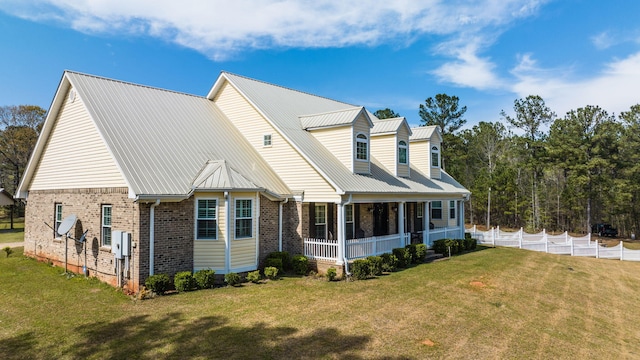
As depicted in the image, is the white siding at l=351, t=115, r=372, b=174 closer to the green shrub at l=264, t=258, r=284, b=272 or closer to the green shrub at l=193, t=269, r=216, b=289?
the green shrub at l=264, t=258, r=284, b=272

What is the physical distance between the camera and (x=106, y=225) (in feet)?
44.0

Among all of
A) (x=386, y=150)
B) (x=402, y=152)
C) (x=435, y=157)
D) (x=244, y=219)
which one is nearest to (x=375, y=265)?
(x=244, y=219)

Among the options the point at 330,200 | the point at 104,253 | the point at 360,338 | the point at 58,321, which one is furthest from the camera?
the point at 330,200

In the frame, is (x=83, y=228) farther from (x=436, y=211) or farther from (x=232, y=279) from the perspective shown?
(x=436, y=211)

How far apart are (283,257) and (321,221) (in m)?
2.50

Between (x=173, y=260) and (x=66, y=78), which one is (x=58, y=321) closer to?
(x=173, y=260)

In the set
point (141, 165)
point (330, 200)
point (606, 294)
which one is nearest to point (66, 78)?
point (141, 165)

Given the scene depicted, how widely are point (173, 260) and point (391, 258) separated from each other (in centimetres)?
844

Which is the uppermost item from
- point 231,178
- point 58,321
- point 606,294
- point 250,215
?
point 231,178

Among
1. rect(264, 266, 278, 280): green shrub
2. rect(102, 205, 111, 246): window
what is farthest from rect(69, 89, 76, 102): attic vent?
rect(264, 266, 278, 280): green shrub

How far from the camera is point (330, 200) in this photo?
1448 centimetres

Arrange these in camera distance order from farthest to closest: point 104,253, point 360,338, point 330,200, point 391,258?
1. point 391,258
2. point 330,200
3. point 104,253
4. point 360,338

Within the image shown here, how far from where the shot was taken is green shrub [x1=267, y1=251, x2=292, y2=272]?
48.0 ft

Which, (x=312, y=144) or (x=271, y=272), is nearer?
(x=271, y=272)
